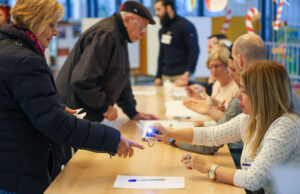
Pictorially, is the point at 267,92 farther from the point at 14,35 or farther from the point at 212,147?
the point at 14,35

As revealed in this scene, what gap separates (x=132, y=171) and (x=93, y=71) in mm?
985

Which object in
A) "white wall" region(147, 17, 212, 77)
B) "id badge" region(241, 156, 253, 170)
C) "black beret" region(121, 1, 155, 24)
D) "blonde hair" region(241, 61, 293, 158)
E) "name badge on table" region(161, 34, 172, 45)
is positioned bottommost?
"white wall" region(147, 17, 212, 77)

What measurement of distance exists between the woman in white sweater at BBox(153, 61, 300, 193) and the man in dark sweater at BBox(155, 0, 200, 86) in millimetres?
3657

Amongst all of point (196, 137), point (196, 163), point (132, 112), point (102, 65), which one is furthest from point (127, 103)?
point (196, 163)

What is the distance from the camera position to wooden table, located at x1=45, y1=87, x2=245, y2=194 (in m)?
1.64

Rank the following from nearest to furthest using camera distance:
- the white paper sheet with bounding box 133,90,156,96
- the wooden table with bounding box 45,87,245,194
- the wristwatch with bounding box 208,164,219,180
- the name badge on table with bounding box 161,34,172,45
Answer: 1. the wooden table with bounding box 45,87,245,194
2. the wristwatch with bounding box 208,164,219,180
3. the white paper sheet with bounding box 133,90,156,96
4. the name badge on table with bounding box 161,34,172,45

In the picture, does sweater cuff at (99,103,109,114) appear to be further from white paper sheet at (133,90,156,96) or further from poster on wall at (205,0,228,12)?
poster on wall at (205,0,228,12)

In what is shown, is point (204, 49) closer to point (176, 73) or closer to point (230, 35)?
point (230, 35)

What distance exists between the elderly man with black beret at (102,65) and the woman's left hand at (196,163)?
1.02m

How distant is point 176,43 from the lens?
548 cm

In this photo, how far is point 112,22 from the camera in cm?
288

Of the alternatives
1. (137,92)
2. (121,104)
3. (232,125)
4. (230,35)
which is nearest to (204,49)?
(230,35)

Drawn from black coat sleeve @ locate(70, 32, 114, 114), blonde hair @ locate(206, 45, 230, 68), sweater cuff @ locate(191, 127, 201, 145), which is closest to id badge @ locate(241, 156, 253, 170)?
sweater cuff @ locate(191, 127, 201, 145)

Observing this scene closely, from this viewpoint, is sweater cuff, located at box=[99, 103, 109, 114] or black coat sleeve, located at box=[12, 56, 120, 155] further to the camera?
sweater cuff, located at box=[99, 103, 109, 114]
